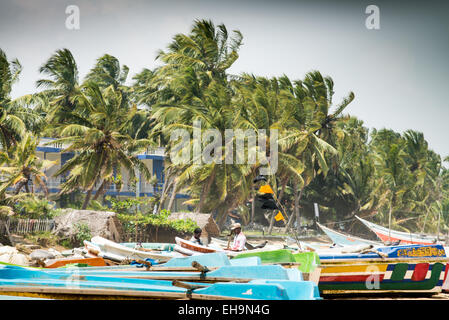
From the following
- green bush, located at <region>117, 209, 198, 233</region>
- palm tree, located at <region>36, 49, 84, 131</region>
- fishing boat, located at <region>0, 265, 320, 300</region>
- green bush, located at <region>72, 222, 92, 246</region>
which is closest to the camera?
fishing boat, located at <region>0, 265, 320, 300</region>

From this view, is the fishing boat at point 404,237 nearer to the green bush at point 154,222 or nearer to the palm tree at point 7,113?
the green bush at point 154,222

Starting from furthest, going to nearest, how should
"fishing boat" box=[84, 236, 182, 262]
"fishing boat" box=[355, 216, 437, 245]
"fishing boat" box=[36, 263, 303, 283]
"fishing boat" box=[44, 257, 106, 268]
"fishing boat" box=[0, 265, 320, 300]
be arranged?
"fishing boat" box=[355, 216, 437, 245], "fishing boat" box=[84, 236, 182, 262], "fishing boat" box=[44, 257, 106, 268], "fishing boat" box=[36, 263, 303, 283], "fishing boat" box=[0, 265, 320, 300]

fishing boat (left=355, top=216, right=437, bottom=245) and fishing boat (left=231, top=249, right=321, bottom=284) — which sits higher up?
fishing boat (left=231, top=249, right=321, bottom=284)

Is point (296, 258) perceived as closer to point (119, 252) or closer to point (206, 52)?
point (119, 252)

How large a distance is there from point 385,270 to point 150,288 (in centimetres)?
492

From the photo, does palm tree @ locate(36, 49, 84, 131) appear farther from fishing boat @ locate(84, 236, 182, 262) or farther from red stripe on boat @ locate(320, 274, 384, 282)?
red stripe on boat @ locate(320, 274, 384, 282)

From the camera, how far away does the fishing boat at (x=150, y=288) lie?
5.08 meters

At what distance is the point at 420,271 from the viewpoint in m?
8.88

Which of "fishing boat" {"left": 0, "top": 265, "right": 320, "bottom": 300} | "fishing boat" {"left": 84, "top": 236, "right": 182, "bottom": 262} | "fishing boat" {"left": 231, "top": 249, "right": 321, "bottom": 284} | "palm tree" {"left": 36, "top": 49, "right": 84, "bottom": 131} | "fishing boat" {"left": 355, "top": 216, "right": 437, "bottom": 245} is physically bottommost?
"fishing boat" {"left": 355, "top": 216, "right": 437, "bottom": 245}

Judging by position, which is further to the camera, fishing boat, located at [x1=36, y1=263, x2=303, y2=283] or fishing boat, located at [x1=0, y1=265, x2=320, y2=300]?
fishing boat, located at [x1=36, y1=263, x2=303, y2=283]

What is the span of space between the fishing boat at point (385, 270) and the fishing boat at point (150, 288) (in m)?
3.40

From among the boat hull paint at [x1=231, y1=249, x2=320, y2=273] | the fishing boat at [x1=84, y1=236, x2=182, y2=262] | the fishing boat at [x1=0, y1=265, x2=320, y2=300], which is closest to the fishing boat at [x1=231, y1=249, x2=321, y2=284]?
the boat hull paint at [x1=231, y1=249, x2=320, y2=273]

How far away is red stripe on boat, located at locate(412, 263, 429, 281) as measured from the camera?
8836mm

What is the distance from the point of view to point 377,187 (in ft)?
116
